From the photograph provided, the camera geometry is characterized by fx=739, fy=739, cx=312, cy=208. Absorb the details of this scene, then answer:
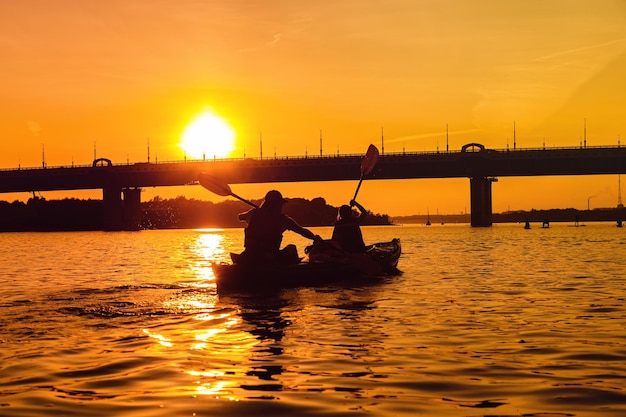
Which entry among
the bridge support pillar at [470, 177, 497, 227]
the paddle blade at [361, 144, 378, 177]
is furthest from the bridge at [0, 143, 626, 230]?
the paddle blade at [361, 144, 378, 177]

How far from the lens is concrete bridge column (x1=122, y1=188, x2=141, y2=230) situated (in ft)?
440

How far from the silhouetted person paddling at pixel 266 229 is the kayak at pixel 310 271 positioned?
264 mm

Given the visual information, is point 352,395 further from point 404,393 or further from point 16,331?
point 16,331

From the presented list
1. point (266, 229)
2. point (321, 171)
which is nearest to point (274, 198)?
point (266, 229)

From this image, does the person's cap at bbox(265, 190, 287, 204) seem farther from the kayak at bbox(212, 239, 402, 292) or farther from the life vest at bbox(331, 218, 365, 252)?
the life vest at bbox(331, 218, 365, 252)

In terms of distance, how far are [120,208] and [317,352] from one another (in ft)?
416

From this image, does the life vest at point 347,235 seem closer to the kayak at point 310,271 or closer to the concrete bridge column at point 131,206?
the kayak at point 310,271

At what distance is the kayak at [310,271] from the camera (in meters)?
18.3

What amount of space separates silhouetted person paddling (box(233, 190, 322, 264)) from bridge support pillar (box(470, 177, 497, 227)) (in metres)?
104

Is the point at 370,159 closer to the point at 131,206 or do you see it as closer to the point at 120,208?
the point at 120,208

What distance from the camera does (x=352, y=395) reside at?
7574 mm

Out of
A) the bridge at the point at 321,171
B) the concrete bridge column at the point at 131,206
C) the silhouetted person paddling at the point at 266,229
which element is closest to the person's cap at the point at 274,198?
the silhouetted person paddling at the point at 266,229

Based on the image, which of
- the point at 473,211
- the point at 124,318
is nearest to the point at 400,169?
the point at 473,211

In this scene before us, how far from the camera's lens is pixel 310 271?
Answer: 19266mm
